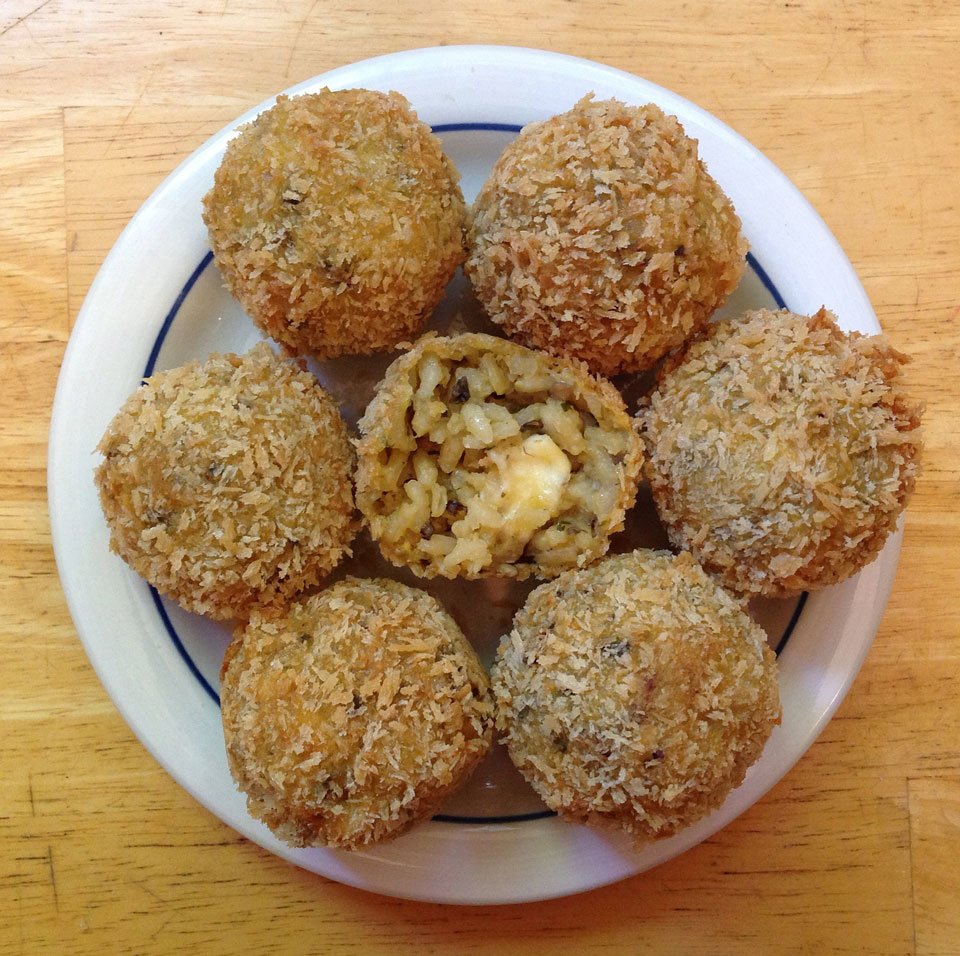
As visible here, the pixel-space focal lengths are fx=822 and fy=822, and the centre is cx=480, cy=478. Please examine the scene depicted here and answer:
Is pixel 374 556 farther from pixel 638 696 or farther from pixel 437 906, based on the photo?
pixel 437 906

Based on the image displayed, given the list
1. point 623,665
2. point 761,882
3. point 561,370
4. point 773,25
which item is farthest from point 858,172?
point 761,882

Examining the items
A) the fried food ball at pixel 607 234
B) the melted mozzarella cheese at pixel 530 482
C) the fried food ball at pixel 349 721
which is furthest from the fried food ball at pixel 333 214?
the fried food ball at pixel 349 721

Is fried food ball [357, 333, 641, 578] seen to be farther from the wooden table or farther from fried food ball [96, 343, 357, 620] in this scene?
the wooden table

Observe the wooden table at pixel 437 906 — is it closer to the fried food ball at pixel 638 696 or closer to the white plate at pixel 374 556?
the white plate at pixel 374 556

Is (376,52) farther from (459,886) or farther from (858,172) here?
(459,886)

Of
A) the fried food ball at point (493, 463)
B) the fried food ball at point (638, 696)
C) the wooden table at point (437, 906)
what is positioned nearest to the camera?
the fried food ball at point (638, 696)

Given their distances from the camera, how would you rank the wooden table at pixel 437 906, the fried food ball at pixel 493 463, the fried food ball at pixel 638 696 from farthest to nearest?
the wooden table at pixel 437 906, the fried food ball at pixel 493 463, the fried food ball at pixel 638 696

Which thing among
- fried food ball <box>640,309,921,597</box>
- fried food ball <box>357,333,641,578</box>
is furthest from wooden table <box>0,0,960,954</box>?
fried food ball <box>357,333,641,578</box>
